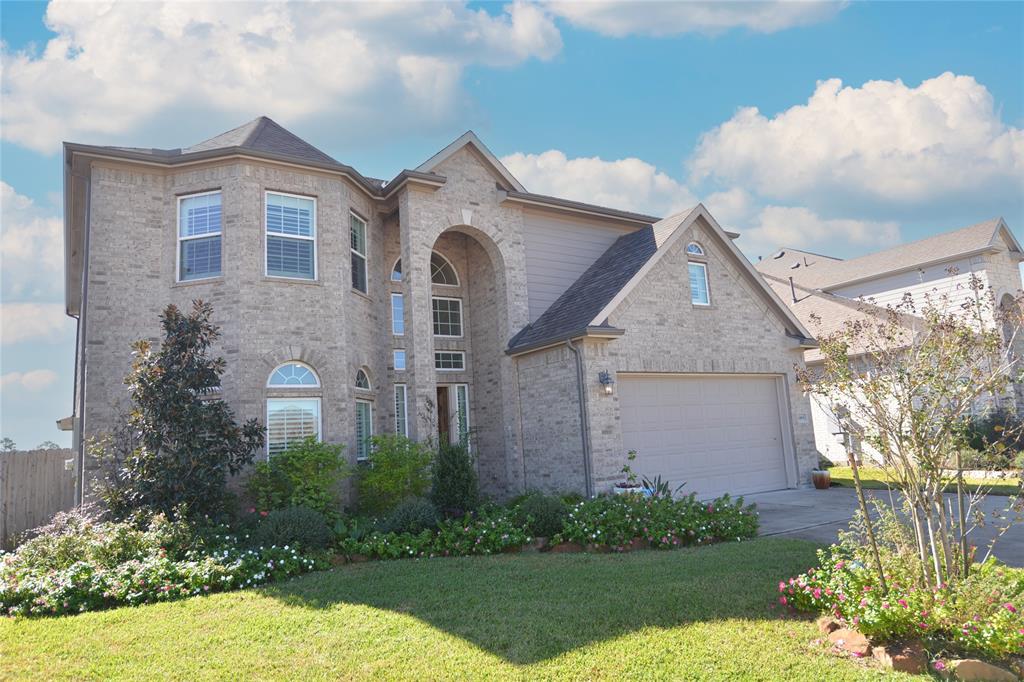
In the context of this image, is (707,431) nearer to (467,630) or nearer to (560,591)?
(560,591)

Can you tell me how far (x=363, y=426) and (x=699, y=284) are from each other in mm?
8613

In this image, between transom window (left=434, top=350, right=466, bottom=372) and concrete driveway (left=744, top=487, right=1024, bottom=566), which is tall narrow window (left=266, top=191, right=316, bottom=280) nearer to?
transom window (left=434, top=350, right=466, bottom=372)

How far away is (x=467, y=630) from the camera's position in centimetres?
605

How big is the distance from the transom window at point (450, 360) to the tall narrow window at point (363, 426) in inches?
104

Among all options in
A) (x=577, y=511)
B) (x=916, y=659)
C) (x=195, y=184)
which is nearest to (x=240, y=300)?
(x=195, y=184)

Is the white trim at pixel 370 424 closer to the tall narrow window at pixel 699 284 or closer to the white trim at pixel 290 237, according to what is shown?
the white trim at pixel 290 237

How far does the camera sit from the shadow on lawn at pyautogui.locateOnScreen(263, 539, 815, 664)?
6020mm

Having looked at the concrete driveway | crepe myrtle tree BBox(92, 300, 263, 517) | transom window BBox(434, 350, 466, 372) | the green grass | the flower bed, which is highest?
transom window BBox(434, 350, 466, 372)

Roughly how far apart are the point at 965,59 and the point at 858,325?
9.72 m

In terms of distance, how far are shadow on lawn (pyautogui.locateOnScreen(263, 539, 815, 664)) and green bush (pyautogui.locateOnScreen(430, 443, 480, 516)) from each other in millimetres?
1947

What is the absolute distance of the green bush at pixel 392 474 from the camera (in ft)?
40.1

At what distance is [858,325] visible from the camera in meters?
6.76

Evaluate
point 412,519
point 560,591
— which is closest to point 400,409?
point 412,519

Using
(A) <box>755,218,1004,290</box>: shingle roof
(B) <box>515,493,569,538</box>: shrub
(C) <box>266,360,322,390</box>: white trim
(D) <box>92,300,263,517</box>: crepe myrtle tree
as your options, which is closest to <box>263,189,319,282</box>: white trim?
(C) <box>266,360,322,390</box>: white trim
